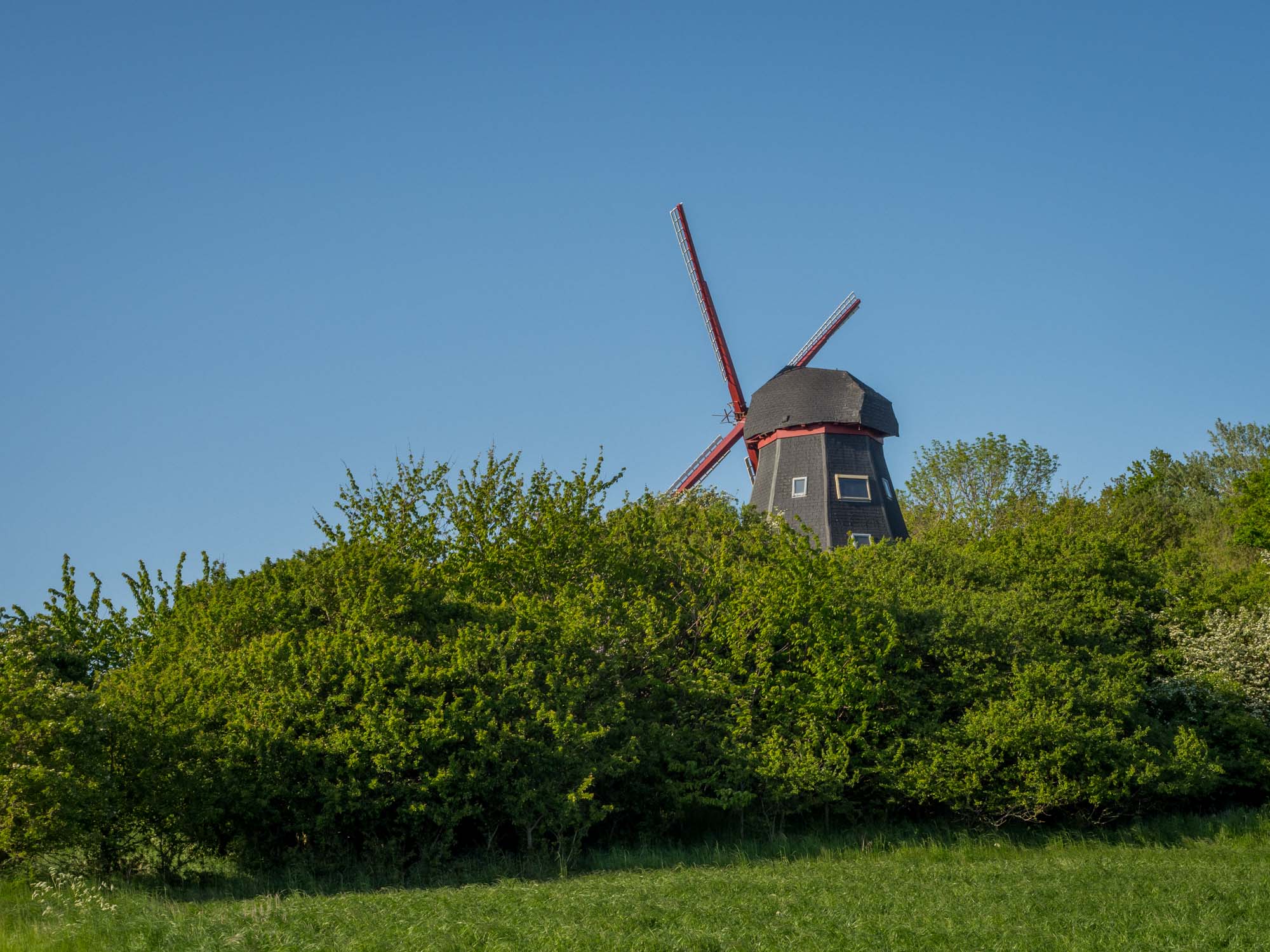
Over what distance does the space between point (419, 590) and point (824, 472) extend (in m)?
25.8

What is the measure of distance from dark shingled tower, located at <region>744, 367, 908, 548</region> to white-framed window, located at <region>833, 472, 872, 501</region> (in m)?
0.02

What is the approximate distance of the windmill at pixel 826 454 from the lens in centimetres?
4469

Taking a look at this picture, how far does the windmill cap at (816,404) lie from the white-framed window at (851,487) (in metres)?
2.23

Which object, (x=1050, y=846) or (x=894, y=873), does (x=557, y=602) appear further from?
(x=1050, y=846)

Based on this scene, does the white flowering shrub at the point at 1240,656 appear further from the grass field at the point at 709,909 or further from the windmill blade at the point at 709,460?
the windmill blade at the point at 709,460

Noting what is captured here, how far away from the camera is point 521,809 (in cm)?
1967

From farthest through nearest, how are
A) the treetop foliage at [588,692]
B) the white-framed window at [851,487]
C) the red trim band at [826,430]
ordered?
the red trim band at [826,430] < the white-framed window at [851,487] < the treetop foliage at [588,692]

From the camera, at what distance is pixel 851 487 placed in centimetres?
4500

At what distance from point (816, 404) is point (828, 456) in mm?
2325

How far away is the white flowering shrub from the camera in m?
28.8

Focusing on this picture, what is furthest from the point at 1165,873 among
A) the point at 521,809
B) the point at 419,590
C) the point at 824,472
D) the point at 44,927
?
the point at 824,472

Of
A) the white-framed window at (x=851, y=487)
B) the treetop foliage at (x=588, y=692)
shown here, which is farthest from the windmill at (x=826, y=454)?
the treetop foliage at (x=588, y=692)

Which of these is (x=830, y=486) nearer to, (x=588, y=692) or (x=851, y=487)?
(x=851, y=487)

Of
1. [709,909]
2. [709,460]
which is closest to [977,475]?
[709,460]
